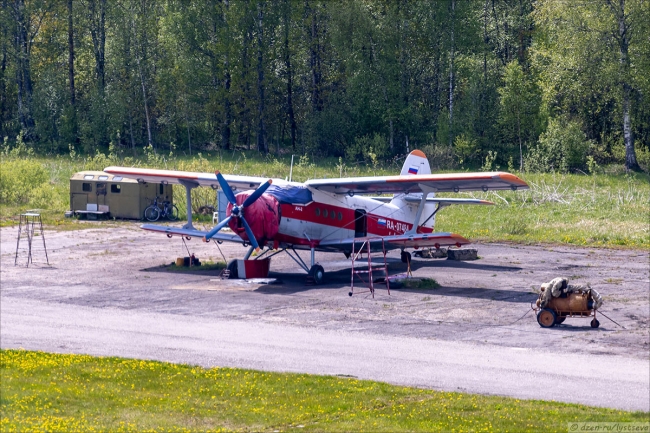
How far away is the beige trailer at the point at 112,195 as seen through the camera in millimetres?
37438

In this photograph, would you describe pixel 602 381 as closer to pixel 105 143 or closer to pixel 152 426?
pixel 152 426

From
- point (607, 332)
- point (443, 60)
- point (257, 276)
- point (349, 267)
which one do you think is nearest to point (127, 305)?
point (257, 276)

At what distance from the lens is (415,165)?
2759 cm

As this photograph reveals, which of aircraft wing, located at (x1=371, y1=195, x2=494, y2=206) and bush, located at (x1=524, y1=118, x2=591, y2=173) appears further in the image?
bush, located at (x1=524, y1=118, x2=591, y2=173)

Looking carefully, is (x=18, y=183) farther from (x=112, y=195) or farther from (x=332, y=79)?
(x=332, y=79)

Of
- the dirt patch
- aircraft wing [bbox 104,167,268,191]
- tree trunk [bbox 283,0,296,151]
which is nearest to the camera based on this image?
the dirt patch

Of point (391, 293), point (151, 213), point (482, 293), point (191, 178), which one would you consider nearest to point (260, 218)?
point (391, 293)

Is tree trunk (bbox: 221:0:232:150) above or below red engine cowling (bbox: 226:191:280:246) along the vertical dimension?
above

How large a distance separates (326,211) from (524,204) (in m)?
16.0

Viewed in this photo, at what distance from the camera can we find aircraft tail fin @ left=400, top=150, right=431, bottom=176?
27391 mm

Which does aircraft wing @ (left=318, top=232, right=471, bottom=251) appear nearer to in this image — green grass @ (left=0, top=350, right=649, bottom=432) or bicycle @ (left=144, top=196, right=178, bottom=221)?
green grass @ (left=0, top=350, right=649, bottom=432)

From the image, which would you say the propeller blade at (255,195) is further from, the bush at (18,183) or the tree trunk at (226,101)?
the tree trunk at (226,101)

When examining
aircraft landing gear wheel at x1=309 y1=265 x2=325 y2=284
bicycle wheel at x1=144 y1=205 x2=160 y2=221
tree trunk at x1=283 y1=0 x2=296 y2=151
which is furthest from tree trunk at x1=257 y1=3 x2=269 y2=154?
aircraft landing gear wheel at x1=309 y1=265 x2=325 y2=284

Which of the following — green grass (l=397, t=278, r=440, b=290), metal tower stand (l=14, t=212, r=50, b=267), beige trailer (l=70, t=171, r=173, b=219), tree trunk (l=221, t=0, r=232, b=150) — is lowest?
green grass (l=397, t=278, r=440, b=290)
